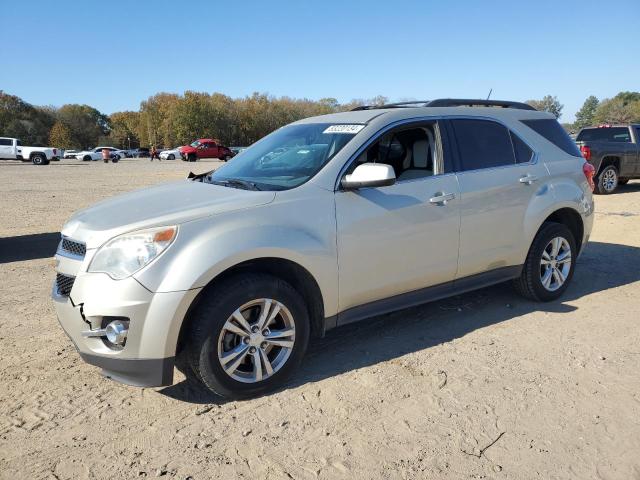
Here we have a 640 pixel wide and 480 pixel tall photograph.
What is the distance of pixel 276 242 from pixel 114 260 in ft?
3.10

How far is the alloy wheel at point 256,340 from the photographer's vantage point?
10.3 feet

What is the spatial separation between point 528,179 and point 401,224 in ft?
5.23

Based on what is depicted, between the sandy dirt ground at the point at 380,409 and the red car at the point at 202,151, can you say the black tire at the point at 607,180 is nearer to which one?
the sandy dirt ground at the point at 380,409

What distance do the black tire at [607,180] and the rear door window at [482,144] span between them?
415 inches

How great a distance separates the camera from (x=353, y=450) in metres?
2.74

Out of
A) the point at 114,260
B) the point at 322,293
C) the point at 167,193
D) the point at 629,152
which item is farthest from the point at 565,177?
the point at 629,152

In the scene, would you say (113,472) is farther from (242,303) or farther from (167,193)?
(167,193)

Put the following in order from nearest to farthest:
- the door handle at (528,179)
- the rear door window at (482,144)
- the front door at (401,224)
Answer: the front door at (401,224)
the rear door window at (482,144)
the door handle at (528,179)

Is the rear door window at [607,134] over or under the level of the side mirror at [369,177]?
over

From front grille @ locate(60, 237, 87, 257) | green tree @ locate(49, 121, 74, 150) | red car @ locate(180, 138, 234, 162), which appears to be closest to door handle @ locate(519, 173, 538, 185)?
front grille @ locate(60, 237, 87, 257)

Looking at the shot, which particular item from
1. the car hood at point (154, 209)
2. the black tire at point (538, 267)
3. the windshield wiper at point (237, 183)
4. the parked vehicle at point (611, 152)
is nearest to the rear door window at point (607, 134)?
the parked vehicle at point (611, 152)

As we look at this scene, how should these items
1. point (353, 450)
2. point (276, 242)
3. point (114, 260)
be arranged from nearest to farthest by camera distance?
1. point (353, 450)
2. point (114, 260)
3. point (276, 242)

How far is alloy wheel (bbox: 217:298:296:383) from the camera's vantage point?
315cm

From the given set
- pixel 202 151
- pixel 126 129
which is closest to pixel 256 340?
pixel 202 151
